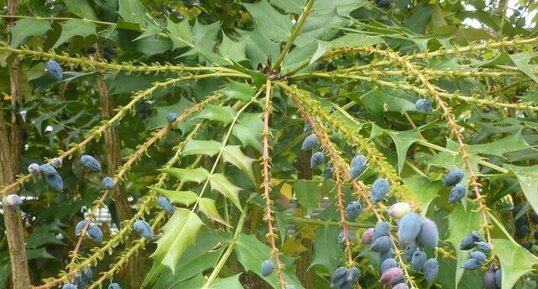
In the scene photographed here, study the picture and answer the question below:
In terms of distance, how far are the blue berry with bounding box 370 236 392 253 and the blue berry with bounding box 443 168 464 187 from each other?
14cm

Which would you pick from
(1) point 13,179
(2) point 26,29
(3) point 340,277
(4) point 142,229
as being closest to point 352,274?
(3) point 340,277

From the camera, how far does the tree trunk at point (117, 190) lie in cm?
130

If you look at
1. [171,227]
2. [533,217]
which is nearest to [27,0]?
[171,227]

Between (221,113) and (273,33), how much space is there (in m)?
0.34

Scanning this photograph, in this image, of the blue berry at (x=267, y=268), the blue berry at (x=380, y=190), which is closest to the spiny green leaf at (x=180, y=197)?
the blue berry at (x=267, y=268)

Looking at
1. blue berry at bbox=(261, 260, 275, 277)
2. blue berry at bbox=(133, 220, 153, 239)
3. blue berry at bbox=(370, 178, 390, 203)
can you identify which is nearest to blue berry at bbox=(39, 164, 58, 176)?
blue berry at bbox=(133, 220, 153, 239)

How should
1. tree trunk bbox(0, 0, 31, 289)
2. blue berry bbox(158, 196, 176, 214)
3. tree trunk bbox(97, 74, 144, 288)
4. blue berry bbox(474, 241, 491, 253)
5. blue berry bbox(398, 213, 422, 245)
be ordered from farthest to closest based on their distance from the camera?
tree trunk bbox(97, 74, 144, 288) → tree trunk bbox(0, 0, 31, 289) → blue berry bbox(158, 196, 176, 214) → blue berry bbox(474, 241, 491, 253) → blue berry bbox(398, 213, 422, 245)

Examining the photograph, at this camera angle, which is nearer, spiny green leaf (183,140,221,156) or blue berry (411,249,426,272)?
blue berry (411,249,426,272)

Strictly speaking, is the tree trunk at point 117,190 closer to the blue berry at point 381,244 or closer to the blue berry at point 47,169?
the blue berry at point 47,169

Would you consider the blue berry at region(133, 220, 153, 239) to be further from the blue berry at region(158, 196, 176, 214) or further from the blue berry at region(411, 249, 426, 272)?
the blue berry at region(411, 249, 426, 272)

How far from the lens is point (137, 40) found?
1220 mm

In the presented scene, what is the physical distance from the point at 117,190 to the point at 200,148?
460 mm

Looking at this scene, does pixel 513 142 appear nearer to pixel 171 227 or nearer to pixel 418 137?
pixel 418 137

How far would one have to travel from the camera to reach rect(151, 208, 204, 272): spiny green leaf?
A: 30.6 inches
